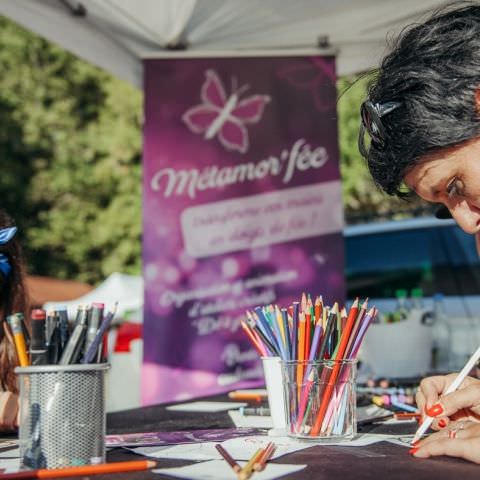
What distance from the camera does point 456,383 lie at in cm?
133

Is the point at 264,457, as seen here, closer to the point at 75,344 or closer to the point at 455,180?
the point at 75,344

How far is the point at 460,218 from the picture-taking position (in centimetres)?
133

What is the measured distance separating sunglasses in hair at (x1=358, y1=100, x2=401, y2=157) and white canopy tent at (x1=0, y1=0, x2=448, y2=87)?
177 cm

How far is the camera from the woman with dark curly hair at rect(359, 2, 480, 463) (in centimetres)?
118

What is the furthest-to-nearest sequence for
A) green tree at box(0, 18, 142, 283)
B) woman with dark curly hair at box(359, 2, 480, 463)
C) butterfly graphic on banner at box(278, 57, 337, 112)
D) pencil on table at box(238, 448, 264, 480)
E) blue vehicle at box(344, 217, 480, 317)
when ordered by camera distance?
green tree at box(0, 18, 142, 283), blue vehicle at box(344, 217, 480, 317), butterfly graphic on banner at box(278, 57, 337, 112), woman with dark curly hair at box(359, 2, 480, 463), pencil on table at box(238, 448, 264, 480)

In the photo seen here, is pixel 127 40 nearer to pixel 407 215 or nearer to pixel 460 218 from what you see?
pixel 460 218

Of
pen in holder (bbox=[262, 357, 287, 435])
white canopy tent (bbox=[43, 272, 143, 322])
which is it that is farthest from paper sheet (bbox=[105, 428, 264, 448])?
white canopy tent (bbox=[43, 272, 143, 322])

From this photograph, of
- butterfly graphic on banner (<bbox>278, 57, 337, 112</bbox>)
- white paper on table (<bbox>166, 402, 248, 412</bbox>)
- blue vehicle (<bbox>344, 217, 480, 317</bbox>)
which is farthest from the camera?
blue vehicle (<bbox>344, 217, 480, 317</bbox>)

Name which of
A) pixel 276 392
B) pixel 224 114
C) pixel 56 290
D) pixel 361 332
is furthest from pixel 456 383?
pixel 56 290

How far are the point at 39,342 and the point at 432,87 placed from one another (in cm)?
70

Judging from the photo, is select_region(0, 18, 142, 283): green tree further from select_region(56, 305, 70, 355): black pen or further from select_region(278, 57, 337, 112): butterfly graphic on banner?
select_region(56, 305, 70, 355): black pen

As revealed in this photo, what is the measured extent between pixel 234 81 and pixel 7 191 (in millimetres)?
8095

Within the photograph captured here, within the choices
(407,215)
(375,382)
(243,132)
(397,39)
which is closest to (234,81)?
(243,132)

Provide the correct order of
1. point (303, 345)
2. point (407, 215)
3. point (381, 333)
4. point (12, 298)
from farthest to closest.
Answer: point (407, 215), point (381, 333), point (12, 298), point (303, 345)
